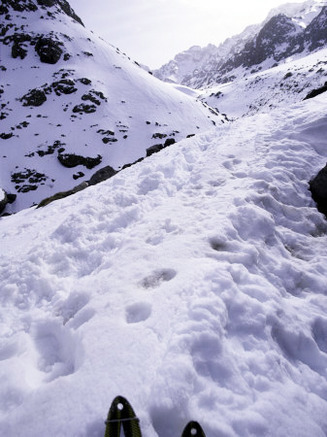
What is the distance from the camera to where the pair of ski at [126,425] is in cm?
273

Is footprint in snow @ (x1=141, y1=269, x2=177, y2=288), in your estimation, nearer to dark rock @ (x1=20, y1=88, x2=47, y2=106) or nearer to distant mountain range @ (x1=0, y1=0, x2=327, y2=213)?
distant mountain range @ (x1=0, y1=0, x2=327, y2=213)

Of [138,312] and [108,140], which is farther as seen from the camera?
[108,140]

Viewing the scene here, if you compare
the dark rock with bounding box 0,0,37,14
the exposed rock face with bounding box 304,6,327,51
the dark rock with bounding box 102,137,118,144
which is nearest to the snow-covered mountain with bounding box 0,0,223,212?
the dark rock with bounding box 102,137,118,144

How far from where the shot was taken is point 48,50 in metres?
53.0

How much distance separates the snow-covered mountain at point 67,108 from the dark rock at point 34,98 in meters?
0.15

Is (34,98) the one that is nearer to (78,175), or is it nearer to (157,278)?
(78,175)

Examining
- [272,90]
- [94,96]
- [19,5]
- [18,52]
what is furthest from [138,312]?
[272,90]

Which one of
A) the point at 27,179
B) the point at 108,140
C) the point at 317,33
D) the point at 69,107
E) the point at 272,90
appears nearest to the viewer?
the point at 27,179

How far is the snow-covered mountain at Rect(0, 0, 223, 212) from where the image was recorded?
36.8 meters

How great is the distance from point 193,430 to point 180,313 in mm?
1521

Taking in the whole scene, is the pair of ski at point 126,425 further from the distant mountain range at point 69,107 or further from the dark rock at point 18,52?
the dark rock at point 18,52

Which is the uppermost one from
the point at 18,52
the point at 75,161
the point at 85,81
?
the point at 18,52

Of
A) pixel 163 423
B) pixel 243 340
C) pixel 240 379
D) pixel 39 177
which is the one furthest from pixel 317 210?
pixel 39 177

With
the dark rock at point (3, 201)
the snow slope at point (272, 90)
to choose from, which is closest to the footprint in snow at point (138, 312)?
the dark rock at point (3, 201)
